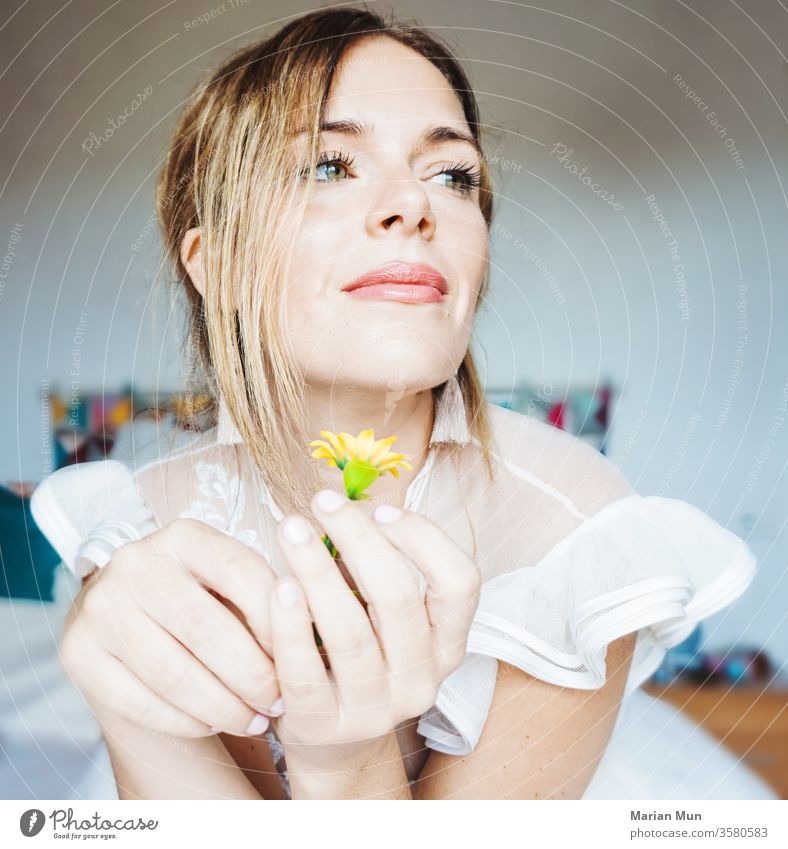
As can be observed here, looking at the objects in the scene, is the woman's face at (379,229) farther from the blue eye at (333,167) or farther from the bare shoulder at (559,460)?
the bare shoulder at (559,460)

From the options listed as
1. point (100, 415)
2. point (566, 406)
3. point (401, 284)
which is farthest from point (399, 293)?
point (100, 415)

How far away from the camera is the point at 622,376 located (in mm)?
751

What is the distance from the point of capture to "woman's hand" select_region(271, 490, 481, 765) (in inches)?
19.2

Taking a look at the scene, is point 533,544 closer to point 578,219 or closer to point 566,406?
point 566,406

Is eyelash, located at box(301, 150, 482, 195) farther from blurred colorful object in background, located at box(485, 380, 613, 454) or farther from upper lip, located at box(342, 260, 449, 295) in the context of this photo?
blurred colorful object in background, located at box(485, 380, 613, 454)

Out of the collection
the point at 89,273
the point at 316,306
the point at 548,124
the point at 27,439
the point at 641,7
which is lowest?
the point at 27,439

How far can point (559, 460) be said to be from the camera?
72cm

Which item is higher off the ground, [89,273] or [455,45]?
[455,45]

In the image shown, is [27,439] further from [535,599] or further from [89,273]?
[535,599]

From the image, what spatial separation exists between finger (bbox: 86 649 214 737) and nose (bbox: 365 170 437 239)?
1.28 feet

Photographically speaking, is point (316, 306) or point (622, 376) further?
point (622, 376)

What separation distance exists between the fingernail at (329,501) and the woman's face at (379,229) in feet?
0.59

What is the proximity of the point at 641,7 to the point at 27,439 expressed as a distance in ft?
2.33
